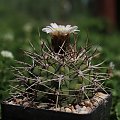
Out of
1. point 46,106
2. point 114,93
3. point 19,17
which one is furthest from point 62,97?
point 19,17

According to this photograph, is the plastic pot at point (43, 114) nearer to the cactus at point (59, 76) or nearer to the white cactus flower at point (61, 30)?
the cactus at point (59, 76)

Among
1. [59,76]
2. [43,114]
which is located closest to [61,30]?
[59,76]

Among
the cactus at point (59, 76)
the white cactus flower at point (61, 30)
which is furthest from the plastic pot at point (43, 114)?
the white cactus flower at point (61, 30)

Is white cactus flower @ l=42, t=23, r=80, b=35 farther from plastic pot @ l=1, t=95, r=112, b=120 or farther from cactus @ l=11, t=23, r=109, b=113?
plastic pot @ l=1, t=95, r=112, b=120

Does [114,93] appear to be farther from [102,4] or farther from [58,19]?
[58,19]

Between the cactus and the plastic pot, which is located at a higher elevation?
the cactus

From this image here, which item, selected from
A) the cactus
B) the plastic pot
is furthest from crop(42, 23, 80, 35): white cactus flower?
the plastic pot

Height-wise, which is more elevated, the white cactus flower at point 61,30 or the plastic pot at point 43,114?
the white cactus flower at point 61,30

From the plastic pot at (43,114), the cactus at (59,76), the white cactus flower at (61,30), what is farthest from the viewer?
the white cactus flower at (61,30)
